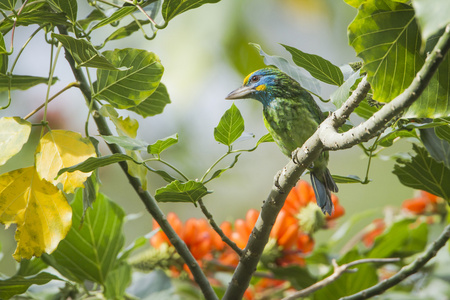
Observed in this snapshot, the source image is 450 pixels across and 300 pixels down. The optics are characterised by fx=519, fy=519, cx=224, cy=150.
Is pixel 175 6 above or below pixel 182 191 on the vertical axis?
above

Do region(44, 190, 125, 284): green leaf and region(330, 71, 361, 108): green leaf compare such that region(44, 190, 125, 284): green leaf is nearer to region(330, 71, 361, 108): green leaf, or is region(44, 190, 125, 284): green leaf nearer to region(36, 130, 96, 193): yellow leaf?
region(36, 130, 96, 193): yellow leaf

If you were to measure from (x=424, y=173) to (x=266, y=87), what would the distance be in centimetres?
92

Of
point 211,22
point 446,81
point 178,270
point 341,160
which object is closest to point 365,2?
point 446,81

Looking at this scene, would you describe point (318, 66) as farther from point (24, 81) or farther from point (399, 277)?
point (24, 81)

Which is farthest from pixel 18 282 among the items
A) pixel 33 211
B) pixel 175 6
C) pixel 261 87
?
pixel 261 87

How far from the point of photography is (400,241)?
1.81m

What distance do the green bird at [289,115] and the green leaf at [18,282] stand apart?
899 mm

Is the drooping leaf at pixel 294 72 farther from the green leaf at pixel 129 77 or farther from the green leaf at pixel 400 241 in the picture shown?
the green leaf at pixel 400 241

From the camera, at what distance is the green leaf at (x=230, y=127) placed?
1.18 m

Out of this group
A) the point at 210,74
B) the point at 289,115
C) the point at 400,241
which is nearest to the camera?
the point at 400,241

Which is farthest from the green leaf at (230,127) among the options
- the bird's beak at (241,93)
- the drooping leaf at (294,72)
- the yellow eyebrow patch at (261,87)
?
the yellow eyebrow patch at (261,87)

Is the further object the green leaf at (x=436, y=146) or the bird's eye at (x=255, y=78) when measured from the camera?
the bird's eye at (x=255, y=78)

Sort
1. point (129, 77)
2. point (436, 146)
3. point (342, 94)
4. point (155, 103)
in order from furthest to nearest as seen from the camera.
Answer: point (155, 103)
point (436, 146)
point (129, 77)
point (342, 94)

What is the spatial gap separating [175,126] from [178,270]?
271 centimetres
